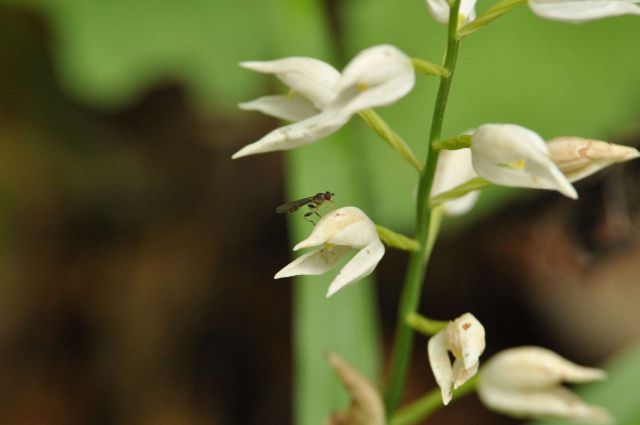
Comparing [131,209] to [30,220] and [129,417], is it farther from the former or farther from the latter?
[129,417]

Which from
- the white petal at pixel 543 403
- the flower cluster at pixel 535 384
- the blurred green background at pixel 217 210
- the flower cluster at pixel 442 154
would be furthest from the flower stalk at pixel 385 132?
the blurred green background at pixel 217 210

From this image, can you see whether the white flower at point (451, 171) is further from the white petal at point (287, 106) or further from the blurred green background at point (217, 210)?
the blurred green background at point (217, 210)

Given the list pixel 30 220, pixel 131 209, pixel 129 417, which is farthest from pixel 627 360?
pixel 30 220

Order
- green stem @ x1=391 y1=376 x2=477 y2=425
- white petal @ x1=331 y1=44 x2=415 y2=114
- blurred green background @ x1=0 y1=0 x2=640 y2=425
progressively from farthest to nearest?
blurred green background @ x1=0 y1=0 x2=640 y2=425 < green stem @ x1=391 y1=376 x2=477 y2=425 < white petal @ x1=331 y1=44 x2=415 y2=114

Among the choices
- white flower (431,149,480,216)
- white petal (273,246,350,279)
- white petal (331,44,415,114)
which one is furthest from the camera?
white flower (431,149,480,216)

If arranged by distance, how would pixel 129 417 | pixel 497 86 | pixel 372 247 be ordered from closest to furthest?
pixel 372 247, pixel 497 86, pixel 129 417

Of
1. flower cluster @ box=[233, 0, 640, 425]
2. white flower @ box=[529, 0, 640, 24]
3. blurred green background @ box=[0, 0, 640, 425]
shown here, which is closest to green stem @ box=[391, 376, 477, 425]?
flower cluster @ box=[233, 0, 640, 425]

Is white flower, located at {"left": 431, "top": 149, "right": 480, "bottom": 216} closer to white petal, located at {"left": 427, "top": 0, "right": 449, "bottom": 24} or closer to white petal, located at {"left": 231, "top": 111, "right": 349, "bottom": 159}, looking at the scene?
white petal, located at {"left": 427, "top": 0, "right": 449, "bottom": 24}
